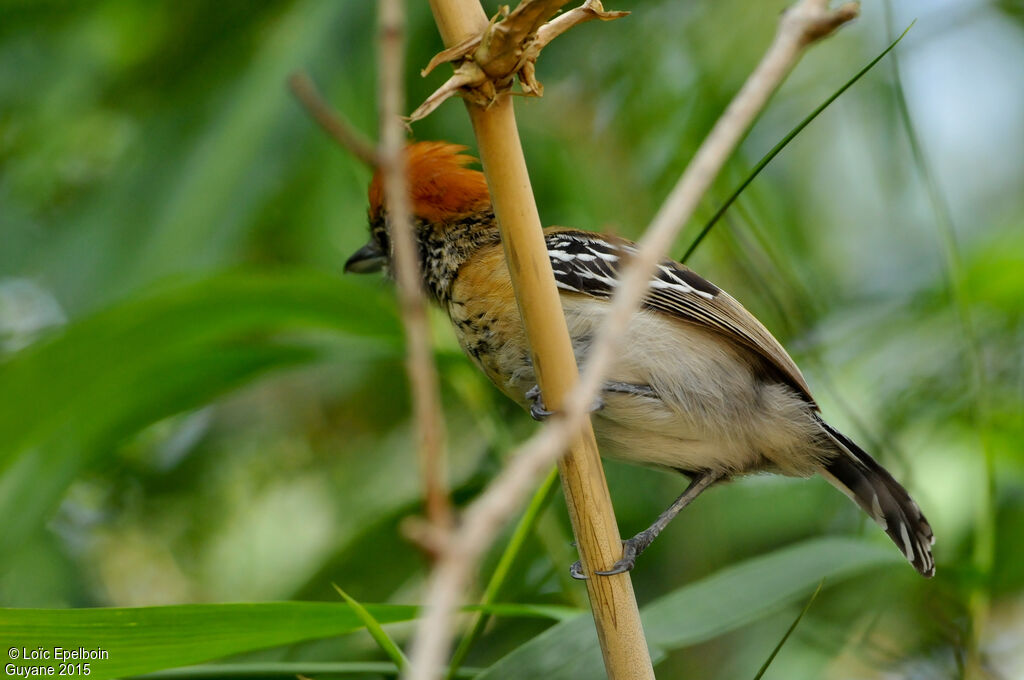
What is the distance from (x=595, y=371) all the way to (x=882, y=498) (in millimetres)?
2113

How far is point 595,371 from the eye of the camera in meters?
0.77

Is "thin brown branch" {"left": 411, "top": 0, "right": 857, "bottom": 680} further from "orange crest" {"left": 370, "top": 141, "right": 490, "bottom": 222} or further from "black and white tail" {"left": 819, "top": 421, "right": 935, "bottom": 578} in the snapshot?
"orange crest" {"left": 370, "top": 141, "right": 490, "bottom": 222}

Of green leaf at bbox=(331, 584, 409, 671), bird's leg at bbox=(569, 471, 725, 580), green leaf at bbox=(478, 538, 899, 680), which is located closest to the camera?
green leaf at bbox=(331, 584, 409, 671)

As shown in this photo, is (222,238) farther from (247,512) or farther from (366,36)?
(247,512)

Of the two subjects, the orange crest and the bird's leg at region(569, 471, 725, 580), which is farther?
the orange crest

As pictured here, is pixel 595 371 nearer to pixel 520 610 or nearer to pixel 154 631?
pixel 154 631

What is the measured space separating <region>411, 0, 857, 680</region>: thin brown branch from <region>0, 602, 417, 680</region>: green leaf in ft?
3.64

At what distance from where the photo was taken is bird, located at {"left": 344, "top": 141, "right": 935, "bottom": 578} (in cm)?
263

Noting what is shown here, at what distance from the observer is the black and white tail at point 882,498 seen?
8.20 feet

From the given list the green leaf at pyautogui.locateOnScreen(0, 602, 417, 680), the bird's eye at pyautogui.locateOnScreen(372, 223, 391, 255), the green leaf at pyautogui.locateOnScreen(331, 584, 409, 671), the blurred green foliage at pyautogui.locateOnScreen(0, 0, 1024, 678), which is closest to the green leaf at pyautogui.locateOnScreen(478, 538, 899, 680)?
the blurred green foliage at pyautogui.locateOnScreen(0, 0, 1024, 678)

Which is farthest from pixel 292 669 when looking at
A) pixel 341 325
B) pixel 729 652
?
pixel 729 652

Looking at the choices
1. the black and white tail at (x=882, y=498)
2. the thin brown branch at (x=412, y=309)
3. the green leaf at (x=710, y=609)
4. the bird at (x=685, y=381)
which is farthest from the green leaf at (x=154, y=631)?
the black and white tail at (x=882, y=498)

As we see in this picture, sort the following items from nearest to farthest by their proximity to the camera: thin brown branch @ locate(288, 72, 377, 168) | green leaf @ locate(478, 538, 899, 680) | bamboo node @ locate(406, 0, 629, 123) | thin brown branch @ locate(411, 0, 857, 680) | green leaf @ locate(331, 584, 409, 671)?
thin brown branch @ locate(411, 0, 857, 680) < thin brown branch @ locate(288, 72, 377, 168) < bamboo node @ locate(406, 0, 629, 123) < green leaf @ locate(331, 584, 409, 671) < green leaf @ locate(478, 538, 899, 680)

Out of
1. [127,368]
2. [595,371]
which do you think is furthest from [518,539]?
[595,371]
